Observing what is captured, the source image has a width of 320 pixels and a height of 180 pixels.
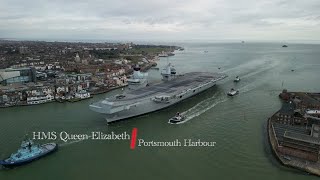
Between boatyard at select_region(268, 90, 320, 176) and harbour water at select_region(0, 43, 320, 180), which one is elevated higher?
boatyard at select_region(268, 90, 320, 176)

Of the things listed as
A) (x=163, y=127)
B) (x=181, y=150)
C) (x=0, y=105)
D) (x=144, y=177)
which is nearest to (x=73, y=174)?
(x=144, y=177)

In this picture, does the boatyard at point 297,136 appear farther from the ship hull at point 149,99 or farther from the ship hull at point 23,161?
the ship hull at point 23,161

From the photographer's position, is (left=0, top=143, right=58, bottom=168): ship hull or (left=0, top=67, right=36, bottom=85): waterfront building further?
(left=0, top=67, right=36, bottom=85): waterfront building
